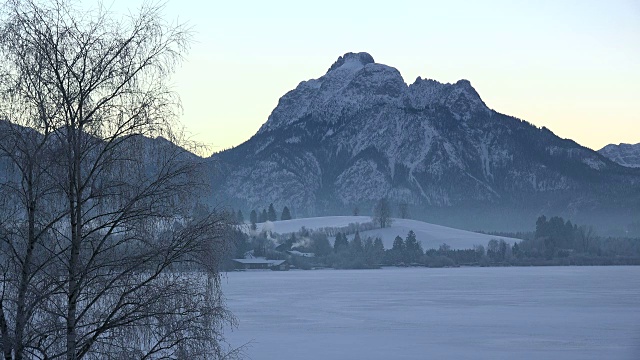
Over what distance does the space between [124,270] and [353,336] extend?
41.1 m

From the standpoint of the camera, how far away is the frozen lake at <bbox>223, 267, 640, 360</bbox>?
1923 inches

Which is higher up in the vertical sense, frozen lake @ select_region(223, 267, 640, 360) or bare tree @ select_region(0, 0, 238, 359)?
bare tree @ select_region(0, 0, 238, 359)

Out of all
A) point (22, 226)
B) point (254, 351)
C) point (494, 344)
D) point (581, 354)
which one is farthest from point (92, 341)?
point (494, 344)

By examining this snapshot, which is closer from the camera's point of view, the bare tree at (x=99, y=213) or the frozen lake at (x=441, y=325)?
the bare tree at (x=99, y=213)

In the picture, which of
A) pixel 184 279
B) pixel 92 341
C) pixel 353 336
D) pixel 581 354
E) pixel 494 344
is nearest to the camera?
pixel 92 341

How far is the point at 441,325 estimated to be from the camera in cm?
6588

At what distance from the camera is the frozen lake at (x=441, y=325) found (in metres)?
48.8

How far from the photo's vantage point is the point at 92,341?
55.9 feet

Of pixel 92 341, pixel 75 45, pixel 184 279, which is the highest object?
pixel 75 45

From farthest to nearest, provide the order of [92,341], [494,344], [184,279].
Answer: [494,344]
[184,279]
[92,341]

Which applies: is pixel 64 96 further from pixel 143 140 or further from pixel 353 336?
pixel 353 336

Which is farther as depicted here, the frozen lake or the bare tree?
the frozen lake

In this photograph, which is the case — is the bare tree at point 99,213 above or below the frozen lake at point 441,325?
above

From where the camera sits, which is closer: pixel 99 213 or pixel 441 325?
pixel 99 213
